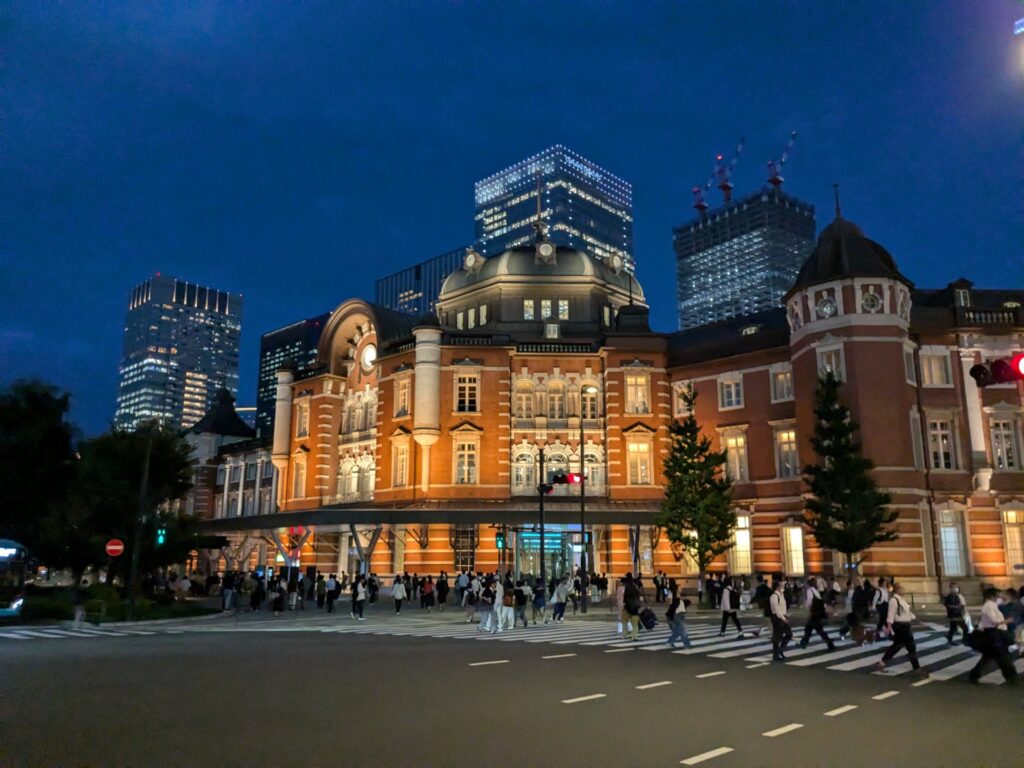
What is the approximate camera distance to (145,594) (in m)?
34.6

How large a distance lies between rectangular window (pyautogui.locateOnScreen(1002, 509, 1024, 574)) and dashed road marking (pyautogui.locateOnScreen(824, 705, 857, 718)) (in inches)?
1124

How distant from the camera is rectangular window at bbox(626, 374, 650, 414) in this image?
4228cm

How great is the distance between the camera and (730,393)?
134ft

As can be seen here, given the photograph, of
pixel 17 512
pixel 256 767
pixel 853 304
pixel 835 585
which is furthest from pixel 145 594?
pixel 853 304

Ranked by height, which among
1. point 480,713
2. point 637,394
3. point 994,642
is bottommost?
point 480,713

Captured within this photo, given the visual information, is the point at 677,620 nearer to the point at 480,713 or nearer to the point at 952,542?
the point at 480,713

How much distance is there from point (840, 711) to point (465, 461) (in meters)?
32.4

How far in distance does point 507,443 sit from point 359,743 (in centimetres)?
3418

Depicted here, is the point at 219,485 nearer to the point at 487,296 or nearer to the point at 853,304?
the point at 487,296

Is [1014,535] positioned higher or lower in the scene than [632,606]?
higher

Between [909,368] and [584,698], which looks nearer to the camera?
[584,698]

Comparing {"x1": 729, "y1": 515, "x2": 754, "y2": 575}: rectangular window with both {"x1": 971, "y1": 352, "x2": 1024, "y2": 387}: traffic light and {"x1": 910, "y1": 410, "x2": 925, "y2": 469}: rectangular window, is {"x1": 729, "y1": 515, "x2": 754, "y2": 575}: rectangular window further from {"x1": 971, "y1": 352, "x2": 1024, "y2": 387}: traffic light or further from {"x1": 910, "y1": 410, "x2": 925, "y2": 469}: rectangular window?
{"x1": 971, "y1": 352, "x2": 1024, "y2": 387}: traffic light

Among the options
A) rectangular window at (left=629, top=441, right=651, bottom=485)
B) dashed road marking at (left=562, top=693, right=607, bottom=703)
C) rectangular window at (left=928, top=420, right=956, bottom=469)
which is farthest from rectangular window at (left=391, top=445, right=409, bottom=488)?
dashed road marking at (left=562, top=693, right=607, bottom=703)

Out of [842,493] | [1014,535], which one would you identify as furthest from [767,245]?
[842,493]
